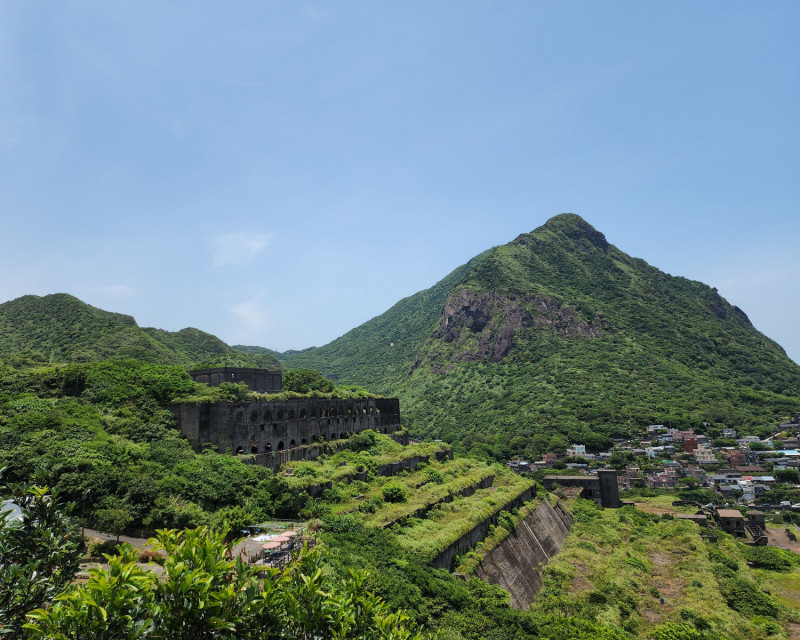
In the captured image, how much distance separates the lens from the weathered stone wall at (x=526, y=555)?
113 ft

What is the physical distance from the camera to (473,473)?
5344 centimetres

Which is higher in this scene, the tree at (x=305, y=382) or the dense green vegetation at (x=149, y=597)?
the tree at (x=305, y=382)

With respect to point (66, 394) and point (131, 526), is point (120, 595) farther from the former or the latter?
point (66, 394)

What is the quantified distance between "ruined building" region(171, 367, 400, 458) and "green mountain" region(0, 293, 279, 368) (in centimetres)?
4119

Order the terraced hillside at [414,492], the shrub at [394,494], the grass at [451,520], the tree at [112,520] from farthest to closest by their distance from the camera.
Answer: the shrub at [394,494], the terraced hillside at [414,492], the grass at [451,520], the tree at [112,520]

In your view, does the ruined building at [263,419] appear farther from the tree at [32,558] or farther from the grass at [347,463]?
the tree at [32,558]

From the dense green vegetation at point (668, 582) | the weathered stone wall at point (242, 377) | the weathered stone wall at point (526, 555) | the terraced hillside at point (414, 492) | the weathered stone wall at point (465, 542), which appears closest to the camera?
the weathered stone wall at point (465, 542)

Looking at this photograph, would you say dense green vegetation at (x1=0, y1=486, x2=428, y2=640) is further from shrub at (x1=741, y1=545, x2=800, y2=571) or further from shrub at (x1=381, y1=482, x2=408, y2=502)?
shrub at (x1=741, y1=545, x2=800, y2=571)

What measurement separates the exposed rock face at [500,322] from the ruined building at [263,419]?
9993cm

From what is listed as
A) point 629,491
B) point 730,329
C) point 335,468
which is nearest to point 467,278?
point 730,329

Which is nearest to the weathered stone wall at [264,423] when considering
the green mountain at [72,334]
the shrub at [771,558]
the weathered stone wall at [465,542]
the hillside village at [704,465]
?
the weathered stone wall at [465,542]

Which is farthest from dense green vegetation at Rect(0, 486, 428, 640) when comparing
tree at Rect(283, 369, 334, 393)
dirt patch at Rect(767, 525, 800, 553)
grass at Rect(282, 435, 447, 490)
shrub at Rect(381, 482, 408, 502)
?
dirt patch at Rect(767, 525, 800, 553)

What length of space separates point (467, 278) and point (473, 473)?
5387 inches

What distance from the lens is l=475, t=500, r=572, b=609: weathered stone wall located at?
34.3 m
